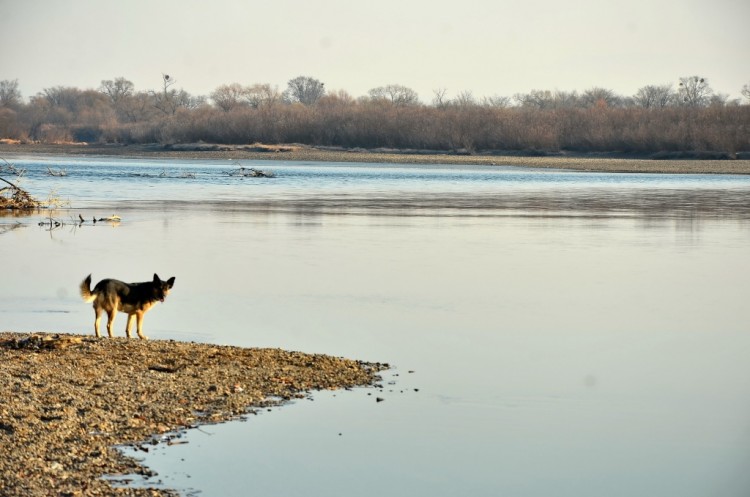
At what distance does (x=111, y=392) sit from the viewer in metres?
8.23

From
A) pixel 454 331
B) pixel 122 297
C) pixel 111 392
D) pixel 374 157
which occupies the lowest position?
pixel 454 331

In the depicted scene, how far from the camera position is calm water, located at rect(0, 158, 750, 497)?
7301mm

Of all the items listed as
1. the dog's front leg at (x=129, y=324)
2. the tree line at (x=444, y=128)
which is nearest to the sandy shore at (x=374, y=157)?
the tree line at (x=444, y=128)

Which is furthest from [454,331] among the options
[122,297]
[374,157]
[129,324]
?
[374,157]

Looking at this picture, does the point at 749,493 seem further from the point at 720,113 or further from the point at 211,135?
the point at 211,135

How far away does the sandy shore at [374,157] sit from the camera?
69312 mm

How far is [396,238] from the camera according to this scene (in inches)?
855

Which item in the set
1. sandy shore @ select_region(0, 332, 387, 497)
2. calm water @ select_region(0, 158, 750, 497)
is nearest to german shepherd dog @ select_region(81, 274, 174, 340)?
sandy shore @ select_region(0, 332, 387, 497)

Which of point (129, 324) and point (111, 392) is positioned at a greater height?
point (129, 324)

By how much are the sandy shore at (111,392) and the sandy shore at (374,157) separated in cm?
5793

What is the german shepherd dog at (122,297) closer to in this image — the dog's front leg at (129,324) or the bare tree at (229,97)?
the dog's front leg at (129,324)

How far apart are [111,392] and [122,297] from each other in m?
2.30

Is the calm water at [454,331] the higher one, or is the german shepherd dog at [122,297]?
the german shepherd dog at [122,297]

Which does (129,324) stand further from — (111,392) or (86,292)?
(111,392)
